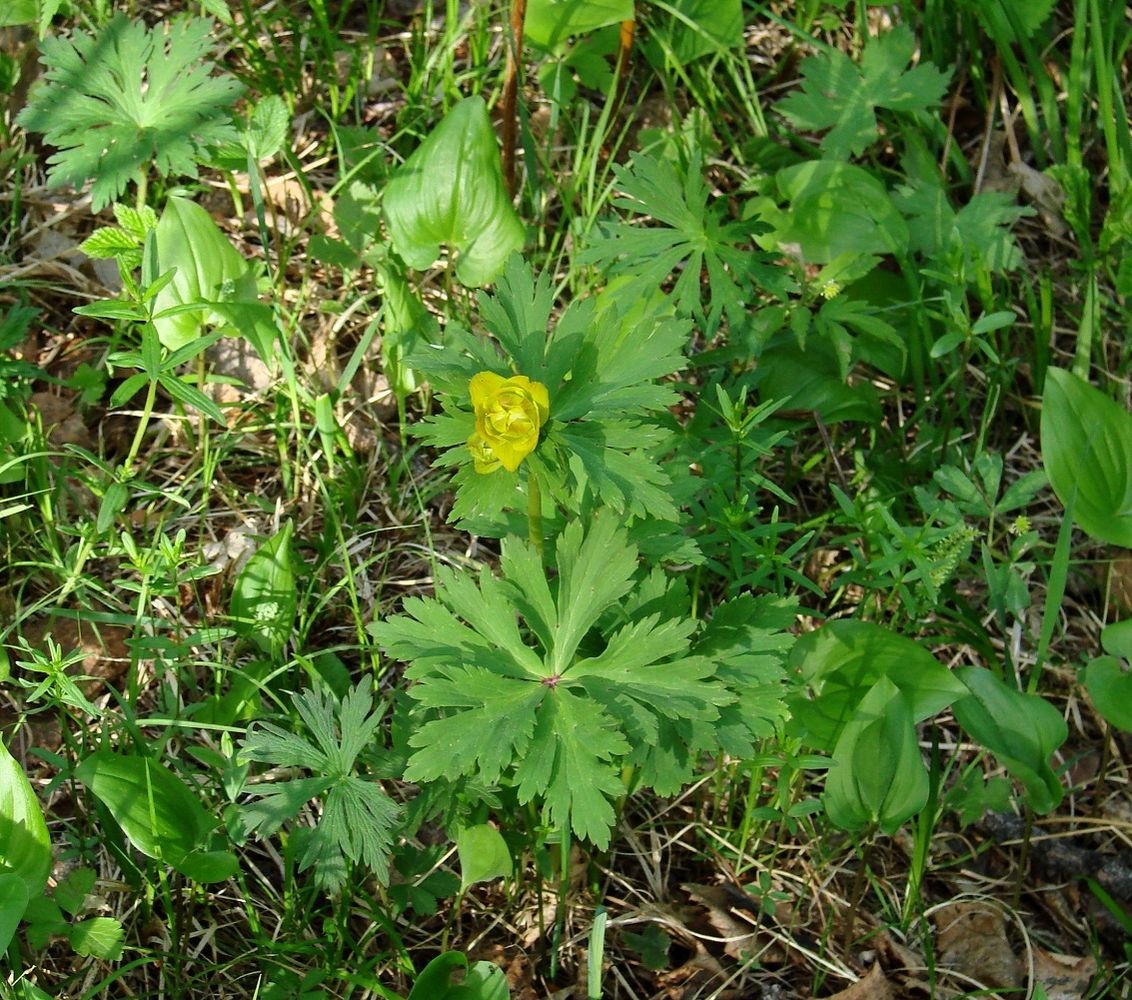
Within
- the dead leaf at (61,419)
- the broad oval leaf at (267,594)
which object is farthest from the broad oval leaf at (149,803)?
the dead leaf at (61,419)

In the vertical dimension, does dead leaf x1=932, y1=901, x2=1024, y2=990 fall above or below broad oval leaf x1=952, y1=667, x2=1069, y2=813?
below

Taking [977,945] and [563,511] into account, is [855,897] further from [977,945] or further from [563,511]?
[563,511]

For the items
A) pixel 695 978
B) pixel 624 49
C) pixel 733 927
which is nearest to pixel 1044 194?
pixel 624 49

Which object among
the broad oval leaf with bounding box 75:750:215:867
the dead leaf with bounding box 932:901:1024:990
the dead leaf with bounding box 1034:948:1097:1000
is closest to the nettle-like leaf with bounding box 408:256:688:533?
the broad oval leaf with bounding box 75:750:215:867

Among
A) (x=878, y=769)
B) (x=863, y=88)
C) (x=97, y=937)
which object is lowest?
(x=878, y=769)

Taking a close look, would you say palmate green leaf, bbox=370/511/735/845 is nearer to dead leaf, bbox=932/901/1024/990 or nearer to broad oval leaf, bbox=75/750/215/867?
broad oval leaf, bbox=75/750/215/867
